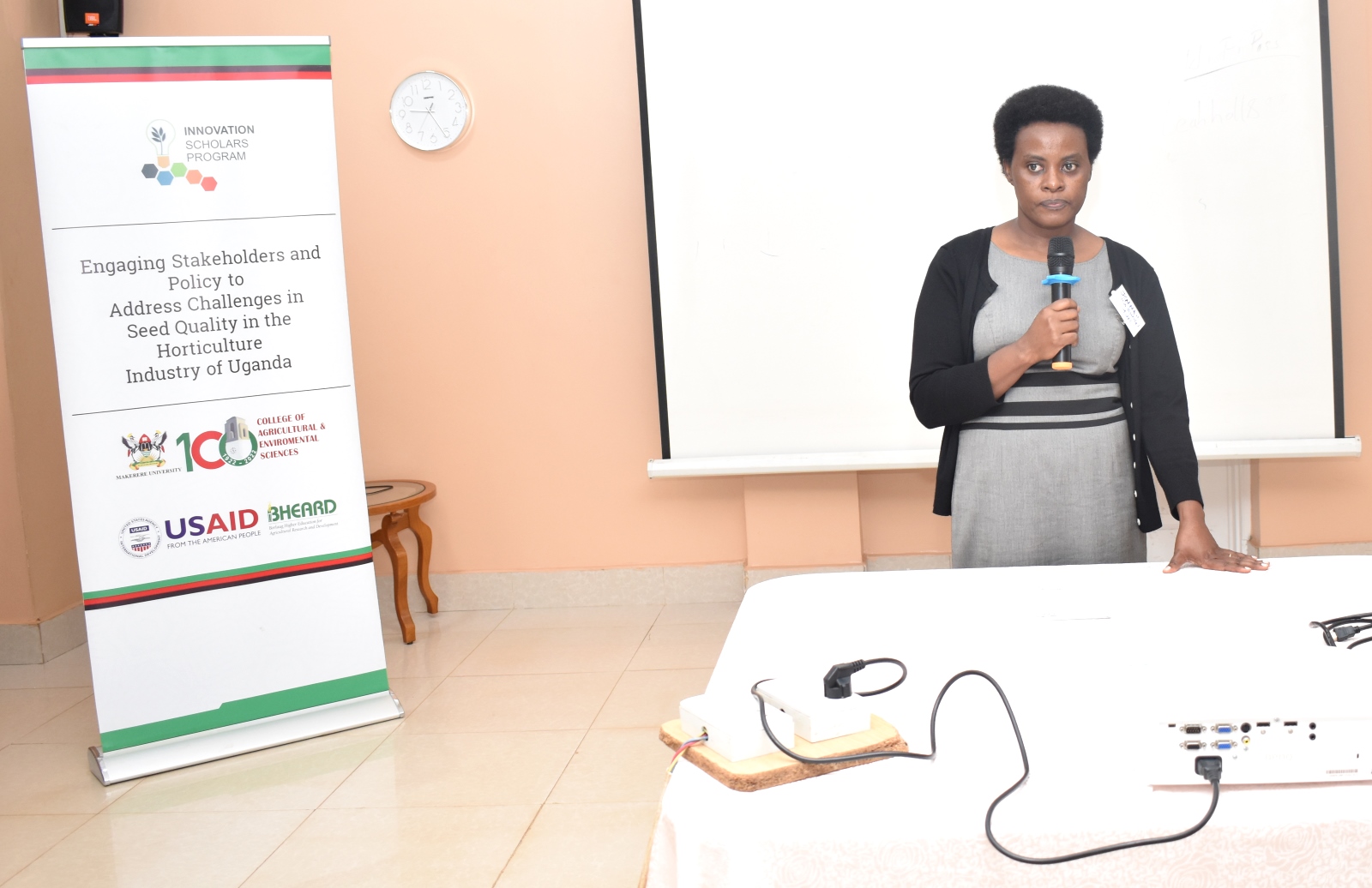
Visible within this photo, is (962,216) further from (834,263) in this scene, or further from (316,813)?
(316,813)

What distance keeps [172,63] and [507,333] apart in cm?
163

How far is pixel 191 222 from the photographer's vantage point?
114 inches

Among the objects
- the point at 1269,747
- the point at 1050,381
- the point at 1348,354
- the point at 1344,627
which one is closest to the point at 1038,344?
the point at 1050,381

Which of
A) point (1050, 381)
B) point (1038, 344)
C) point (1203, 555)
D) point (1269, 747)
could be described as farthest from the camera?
point (1050, 381)

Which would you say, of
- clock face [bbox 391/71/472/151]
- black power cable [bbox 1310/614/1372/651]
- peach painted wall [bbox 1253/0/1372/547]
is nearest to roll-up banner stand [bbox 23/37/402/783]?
clock face [bbox 391/71/472/151]

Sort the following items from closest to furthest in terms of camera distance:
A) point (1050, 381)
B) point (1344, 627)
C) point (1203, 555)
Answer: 1. point (1344, 627)
2. point (1203, 555)
3. point (1050, 381)

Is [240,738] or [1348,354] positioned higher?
[1348,354]

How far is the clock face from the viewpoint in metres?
4.11

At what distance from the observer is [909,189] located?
3.76m

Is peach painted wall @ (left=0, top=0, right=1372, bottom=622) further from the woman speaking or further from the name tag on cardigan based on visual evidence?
the name tag on cardigan

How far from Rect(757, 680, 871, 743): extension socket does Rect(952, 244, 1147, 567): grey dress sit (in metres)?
0.99

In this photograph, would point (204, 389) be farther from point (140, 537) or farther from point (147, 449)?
point (140, 537)

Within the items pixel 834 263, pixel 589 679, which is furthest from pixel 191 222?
pixel 834 263

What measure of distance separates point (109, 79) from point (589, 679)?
222 cm
